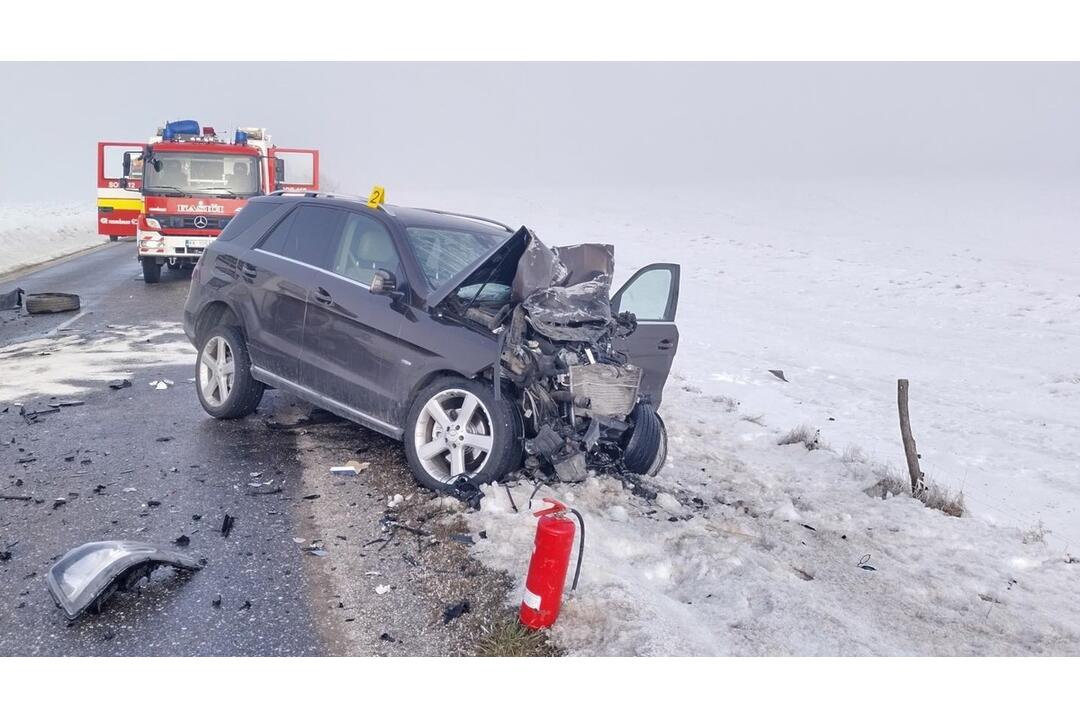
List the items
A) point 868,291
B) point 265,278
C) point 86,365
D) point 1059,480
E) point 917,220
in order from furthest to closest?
point 917,220, point 868,291, point 86,365, point 1059,480, point 265,278

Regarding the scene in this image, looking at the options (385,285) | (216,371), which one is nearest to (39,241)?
(216,371)

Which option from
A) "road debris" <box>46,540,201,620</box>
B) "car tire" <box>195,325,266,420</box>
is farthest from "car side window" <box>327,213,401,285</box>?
"road debris" <box>46,540,201,620</box>

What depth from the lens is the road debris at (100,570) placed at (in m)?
3.48

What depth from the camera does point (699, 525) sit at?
4.96 m

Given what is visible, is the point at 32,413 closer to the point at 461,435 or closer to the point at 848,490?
the point at 461,435

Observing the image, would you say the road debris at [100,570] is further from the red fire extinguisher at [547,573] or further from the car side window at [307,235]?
the car side window at [307,235]

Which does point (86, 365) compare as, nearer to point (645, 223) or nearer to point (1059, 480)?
point (1059, 480)

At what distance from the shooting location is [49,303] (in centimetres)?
1170

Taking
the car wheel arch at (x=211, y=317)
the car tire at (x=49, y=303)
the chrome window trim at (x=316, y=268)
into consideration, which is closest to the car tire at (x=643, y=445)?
the chrome window trim at (x=316, y=268)

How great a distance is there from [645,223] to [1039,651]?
36.9 m

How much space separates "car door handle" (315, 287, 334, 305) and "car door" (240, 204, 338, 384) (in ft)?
0.37

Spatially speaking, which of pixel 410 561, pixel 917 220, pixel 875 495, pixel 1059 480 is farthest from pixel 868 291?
pixel 917 220

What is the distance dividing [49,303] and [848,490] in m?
11.2

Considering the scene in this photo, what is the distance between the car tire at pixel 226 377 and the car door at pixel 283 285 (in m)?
0.14
